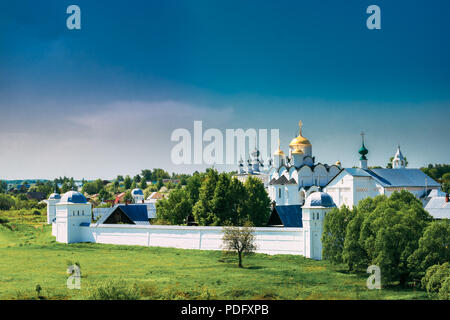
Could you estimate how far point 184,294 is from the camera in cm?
2048

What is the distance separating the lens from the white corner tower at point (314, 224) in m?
28.6

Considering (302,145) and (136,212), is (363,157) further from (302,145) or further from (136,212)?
(136,212)

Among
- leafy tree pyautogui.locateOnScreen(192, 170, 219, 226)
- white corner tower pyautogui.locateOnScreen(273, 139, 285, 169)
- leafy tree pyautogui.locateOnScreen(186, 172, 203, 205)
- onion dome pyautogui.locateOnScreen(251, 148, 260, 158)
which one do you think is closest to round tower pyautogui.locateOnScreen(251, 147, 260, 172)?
onion dome pyautogui.locateOnScreen(251, 148, 260, 158)

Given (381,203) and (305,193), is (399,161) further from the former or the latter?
(381,203)

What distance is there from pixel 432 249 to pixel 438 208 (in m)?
16.3

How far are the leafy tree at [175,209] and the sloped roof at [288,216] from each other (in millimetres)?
10473

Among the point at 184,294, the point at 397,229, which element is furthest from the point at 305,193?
the point at 184,294

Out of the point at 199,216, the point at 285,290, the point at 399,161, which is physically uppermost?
the point at 399,161

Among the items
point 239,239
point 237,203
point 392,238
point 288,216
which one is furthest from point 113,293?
point 237,203

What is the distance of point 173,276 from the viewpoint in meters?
24.0

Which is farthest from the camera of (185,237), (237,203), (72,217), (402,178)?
(402,178)

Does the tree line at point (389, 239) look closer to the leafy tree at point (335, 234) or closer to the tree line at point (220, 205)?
the leafy tree at point (335, 234)

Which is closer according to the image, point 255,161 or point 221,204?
point 221,204
